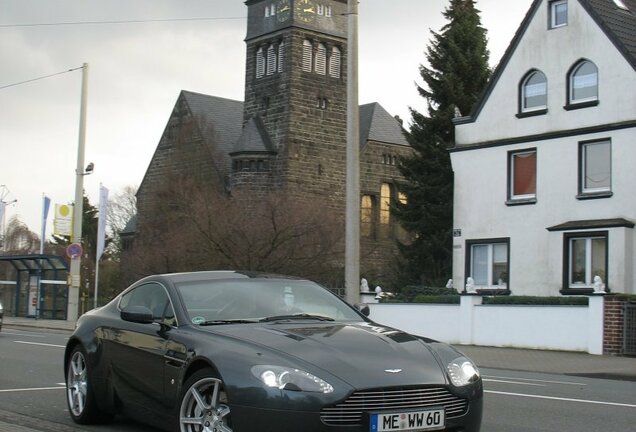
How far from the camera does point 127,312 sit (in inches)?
302

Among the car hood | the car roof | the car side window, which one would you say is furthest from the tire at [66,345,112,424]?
the car hood

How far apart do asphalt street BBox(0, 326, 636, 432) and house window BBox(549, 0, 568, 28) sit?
1550 cm

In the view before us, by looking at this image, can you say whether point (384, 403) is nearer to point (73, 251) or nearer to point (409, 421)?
point (409, 421)

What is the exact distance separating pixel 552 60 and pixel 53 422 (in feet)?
83.1

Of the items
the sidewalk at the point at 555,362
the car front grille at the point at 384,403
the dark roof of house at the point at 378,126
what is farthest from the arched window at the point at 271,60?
the car front grille at the point at 384,403

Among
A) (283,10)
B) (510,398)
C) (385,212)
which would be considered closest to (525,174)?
(510,398)

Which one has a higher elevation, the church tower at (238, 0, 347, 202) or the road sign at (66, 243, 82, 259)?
the church tower at (238, 0, 347, 202)

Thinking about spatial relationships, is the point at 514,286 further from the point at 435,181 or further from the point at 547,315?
the point at 435,181

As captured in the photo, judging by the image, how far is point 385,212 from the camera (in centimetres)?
7075

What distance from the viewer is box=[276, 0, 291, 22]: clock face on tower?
2579 inches

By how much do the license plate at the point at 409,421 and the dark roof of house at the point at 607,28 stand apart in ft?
80.6

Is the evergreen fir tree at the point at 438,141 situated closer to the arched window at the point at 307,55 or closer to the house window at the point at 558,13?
the house window at the point at 558,13

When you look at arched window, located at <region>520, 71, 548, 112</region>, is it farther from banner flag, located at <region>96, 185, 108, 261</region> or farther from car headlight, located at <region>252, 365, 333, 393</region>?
car headlight, located at <region>252, 365, 333, 393</region>

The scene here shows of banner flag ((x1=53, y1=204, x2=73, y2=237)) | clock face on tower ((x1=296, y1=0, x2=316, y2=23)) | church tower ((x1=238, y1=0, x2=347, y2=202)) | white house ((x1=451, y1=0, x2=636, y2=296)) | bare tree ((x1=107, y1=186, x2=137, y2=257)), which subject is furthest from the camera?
bare tree ((x1=107, y1=186, x2=137, y2=257))
